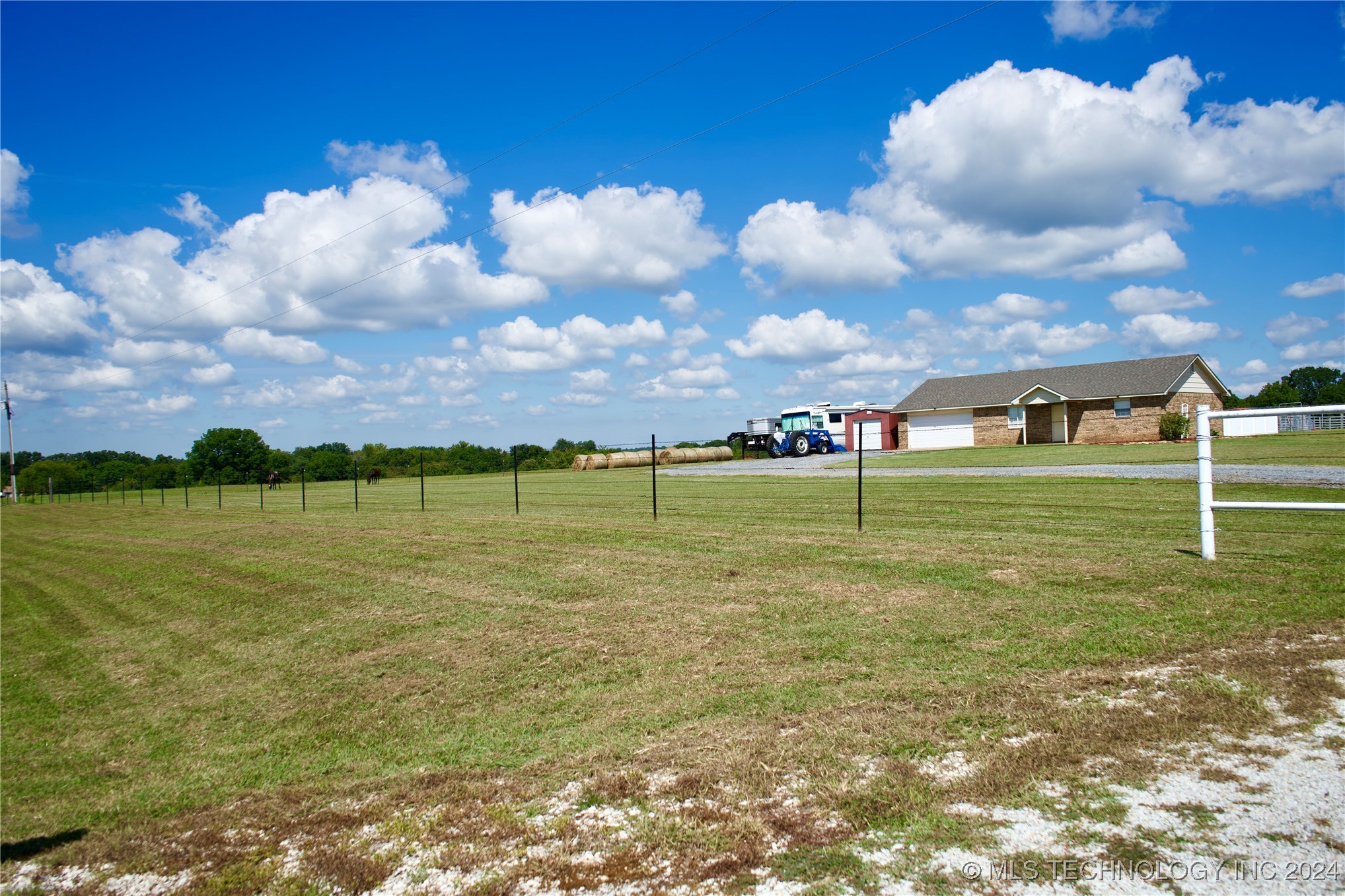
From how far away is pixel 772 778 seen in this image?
3.63 m

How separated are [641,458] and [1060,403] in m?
26.0

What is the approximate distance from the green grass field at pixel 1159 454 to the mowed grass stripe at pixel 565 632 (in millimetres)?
9529

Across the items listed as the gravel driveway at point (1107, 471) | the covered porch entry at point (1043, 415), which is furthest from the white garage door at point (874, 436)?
the gravel driveway at point (1107, 471)

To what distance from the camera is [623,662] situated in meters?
5.91

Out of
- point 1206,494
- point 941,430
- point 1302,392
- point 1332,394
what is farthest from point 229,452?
point 1302,392

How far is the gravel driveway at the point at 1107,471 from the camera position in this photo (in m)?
15.1

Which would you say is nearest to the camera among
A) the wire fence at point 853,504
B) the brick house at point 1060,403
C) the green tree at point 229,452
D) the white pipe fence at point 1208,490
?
the white pipe fence at point 1208,490

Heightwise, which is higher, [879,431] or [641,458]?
[879,431]

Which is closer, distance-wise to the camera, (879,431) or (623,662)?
(623,662)

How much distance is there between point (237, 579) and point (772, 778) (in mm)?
10440

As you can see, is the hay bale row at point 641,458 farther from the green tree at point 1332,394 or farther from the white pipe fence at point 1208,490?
the green tree at point 1332,394

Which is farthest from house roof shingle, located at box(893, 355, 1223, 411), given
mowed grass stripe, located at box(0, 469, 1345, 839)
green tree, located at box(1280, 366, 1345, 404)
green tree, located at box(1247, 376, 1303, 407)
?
green tree, located at box(1280, 366, 1345, 404)

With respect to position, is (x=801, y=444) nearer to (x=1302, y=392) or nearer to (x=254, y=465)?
(x=254, y=465)

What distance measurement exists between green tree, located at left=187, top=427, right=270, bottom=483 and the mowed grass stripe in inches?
2610
